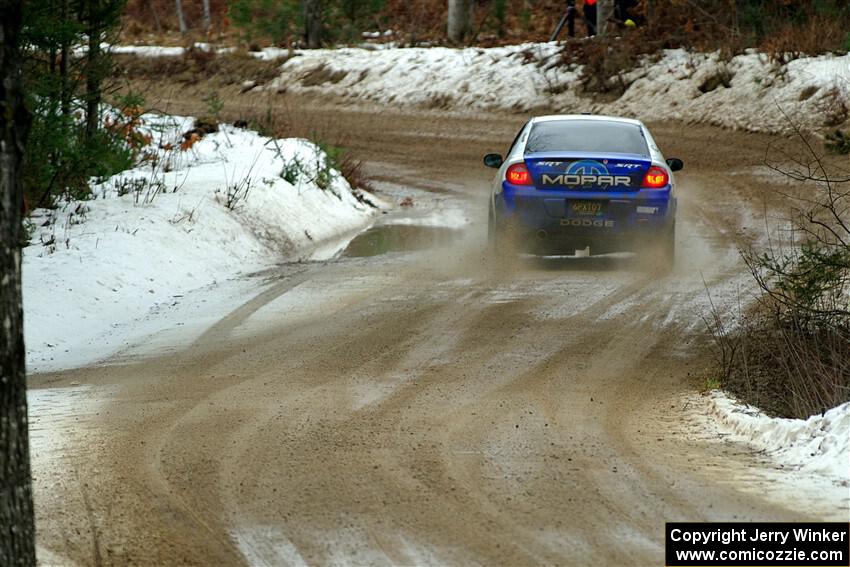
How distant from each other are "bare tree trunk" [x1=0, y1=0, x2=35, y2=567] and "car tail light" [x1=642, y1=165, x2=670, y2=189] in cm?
887

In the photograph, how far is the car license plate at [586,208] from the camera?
12289 millimetres

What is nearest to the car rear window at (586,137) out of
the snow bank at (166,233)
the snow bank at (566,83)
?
the snow bank at (166,233)

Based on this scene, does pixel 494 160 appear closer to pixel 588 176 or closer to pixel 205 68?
pixel 588 176

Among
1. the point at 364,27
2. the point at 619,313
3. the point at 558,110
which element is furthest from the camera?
the point at 364,27

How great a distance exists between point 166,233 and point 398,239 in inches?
132

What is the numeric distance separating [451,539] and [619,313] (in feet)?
18.0

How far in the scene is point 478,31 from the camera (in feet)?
126

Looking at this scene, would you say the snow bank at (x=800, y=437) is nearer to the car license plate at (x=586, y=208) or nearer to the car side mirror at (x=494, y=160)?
the car license plate at (x=586, y=208)

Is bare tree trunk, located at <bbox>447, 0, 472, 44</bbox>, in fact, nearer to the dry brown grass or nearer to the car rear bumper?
the dry brown grass

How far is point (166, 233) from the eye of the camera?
1301cm

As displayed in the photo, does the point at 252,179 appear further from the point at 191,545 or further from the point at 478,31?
the point at 478,31

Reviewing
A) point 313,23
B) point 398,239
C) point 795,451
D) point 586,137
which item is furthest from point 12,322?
point 313,23

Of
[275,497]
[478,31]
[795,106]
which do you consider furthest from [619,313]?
[478,31]

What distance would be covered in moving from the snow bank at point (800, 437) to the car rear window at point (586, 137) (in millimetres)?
5860
